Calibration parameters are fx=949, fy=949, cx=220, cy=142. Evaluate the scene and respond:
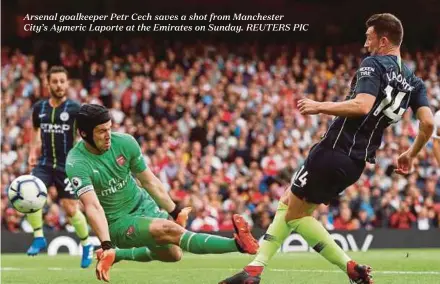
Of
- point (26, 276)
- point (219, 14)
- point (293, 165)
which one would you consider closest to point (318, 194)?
point (26, 276)

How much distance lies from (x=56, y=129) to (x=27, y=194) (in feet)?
4.58

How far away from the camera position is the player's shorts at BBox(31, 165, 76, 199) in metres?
12.4

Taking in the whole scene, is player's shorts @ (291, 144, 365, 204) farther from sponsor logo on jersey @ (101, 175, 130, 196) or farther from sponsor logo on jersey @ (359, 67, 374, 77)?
sponsor logo on jersey @ (101, 175, 130, 196)

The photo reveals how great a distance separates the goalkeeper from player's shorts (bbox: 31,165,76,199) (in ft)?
12.8

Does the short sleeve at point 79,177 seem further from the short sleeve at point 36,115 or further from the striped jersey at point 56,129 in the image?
the short sleeve at point 36,115

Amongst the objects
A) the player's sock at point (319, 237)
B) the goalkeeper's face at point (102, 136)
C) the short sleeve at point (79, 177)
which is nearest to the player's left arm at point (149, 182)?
the goalkeeper's face at point (102, 136)

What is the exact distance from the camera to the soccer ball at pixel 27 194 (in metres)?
11.3

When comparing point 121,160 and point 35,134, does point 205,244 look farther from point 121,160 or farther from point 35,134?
point 35,134

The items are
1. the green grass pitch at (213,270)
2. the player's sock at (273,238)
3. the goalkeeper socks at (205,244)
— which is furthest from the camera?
the green grass pitch at (213,270)

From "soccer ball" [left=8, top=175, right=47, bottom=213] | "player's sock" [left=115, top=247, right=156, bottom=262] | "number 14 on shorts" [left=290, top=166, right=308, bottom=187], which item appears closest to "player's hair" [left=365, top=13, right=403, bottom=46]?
"number 14 on shorts" [left=290, top=166, right=308, bottom=187]

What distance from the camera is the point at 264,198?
59.1 feet

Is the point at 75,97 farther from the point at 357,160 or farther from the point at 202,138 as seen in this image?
the point at 357,160

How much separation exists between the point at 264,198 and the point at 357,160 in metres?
10.3

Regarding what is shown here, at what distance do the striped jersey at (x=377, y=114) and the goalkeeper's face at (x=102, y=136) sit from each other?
1817 mm
